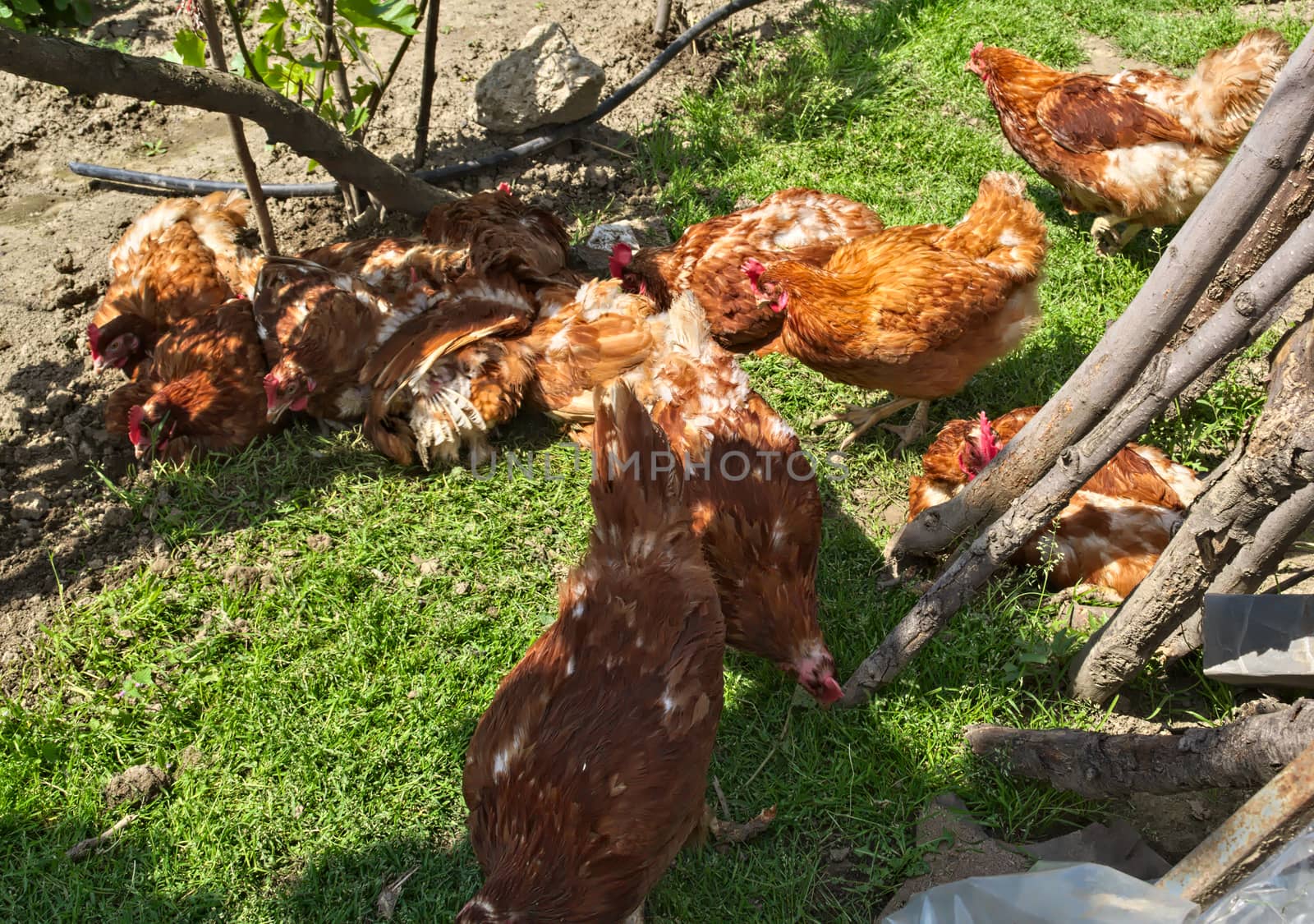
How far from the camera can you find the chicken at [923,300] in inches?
133

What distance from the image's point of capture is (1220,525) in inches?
88.4

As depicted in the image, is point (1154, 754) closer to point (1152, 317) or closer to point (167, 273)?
point (1152, 317)

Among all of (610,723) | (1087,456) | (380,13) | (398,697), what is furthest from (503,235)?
(1087,456)

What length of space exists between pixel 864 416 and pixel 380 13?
111 inches

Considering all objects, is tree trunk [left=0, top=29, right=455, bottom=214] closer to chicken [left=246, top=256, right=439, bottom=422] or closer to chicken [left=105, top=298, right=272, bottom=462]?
chicken [left=246, top=256, right=439, bottom=422]

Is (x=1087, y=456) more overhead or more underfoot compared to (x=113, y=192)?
more underfoot

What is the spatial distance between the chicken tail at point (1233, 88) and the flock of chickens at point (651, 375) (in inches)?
0.6

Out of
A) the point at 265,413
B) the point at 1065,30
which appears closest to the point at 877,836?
the point at 265,413

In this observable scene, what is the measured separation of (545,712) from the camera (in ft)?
7.47

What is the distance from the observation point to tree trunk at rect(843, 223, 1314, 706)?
7.09 feet

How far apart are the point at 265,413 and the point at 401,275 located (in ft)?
2.93

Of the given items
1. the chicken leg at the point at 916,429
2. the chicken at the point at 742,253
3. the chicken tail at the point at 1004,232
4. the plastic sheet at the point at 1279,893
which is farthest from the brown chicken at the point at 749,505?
the chicken tail at the point at 1004,232

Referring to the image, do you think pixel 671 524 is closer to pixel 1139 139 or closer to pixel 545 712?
pixel 545 712

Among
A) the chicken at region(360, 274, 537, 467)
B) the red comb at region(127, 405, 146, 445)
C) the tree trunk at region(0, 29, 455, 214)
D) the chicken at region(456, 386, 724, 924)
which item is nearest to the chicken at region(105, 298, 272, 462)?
the red comb at region(127, 405, 146, 445)
